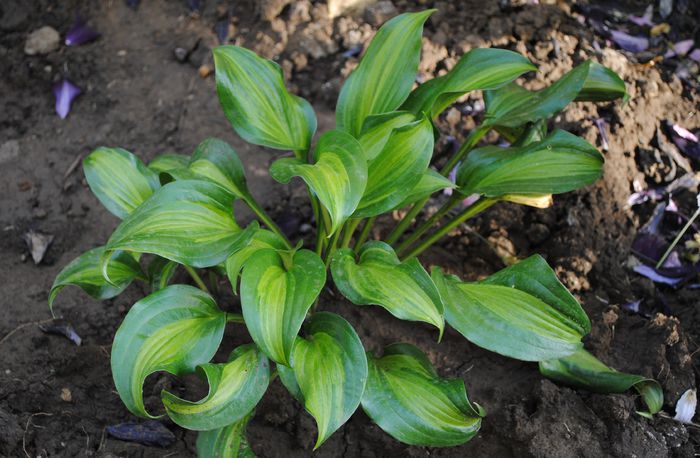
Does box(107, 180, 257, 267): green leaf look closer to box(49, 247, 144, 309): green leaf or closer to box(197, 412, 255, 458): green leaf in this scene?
box(49, 247, 144, 309): green leaf

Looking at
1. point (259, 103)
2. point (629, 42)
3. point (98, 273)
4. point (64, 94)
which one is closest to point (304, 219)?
point (259, 103)

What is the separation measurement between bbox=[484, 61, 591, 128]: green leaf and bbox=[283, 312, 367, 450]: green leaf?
34.6 inches

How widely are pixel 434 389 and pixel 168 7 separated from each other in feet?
8.18

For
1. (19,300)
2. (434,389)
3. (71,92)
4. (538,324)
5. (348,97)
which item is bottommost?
(19,300)

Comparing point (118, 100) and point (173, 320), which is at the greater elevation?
point (173, 320)

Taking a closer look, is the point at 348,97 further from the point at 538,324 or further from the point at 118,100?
the point at 118,100

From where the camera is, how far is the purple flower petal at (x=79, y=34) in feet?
10.6

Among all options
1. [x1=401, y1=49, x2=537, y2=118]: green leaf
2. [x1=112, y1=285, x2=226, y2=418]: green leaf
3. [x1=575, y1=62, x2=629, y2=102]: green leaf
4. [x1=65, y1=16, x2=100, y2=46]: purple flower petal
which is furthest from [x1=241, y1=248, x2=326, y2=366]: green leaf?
[x1=65, y1=16, x2=100, y2=46]: purple flower petal

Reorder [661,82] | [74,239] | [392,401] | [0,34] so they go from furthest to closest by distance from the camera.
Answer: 1. [0,34]
2. [661,82]
3. [74,239]
4. [392,401]

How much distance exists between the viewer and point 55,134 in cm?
301

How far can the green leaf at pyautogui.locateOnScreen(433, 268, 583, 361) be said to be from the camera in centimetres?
178

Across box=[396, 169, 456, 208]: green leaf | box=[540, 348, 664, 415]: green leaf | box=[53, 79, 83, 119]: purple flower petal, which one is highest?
box=[396, 169, 456, 208]: green leaf

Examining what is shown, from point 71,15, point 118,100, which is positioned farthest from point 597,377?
point 71,15

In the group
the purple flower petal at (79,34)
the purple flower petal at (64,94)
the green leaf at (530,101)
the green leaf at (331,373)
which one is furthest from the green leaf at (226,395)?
the purple flower petal at (79,34)
